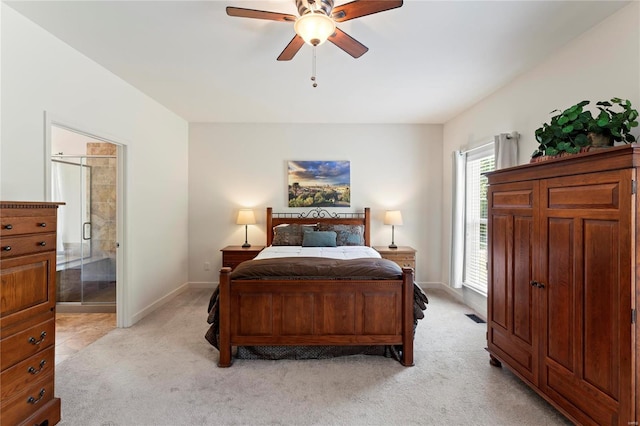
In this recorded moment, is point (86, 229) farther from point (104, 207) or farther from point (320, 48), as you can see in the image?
point (320, 48)

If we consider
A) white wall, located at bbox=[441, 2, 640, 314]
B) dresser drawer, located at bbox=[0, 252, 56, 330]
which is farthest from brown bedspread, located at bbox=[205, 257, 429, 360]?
white wall, located at bbox=[441, 2, 640, 314]

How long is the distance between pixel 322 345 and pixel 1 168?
2.86 metres

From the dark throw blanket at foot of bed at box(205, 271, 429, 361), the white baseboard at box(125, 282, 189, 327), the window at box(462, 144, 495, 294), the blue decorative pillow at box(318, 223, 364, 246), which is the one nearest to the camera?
the dark throw blanket at foot of bed at box(205, 271, 429, 361)

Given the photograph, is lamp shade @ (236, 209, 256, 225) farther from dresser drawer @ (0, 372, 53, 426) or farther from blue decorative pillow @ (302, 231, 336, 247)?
dresser drawer @ (0, 372, 53, 426)

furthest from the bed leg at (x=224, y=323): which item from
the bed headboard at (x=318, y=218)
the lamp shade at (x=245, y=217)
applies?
the bed headboard at (x=318, y=218)

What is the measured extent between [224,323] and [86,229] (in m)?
3.10

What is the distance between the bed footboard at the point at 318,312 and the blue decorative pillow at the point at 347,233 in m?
1.92

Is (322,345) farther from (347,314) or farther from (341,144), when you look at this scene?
(341,144)

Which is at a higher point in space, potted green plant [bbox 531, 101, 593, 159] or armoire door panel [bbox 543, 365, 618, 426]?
potted green plant [bbox 531, 101, 593, 159]

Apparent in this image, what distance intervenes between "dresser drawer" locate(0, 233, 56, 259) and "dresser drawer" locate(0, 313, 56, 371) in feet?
1.53

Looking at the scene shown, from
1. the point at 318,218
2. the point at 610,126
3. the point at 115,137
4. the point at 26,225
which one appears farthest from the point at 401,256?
the point at 26,225

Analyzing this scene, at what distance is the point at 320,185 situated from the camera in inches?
201

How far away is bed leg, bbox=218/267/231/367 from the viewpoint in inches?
104

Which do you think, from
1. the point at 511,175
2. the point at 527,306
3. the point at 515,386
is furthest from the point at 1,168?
the point at 515,386
